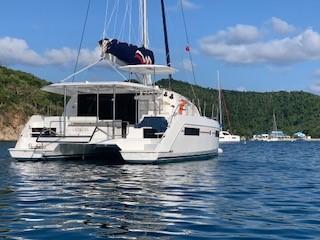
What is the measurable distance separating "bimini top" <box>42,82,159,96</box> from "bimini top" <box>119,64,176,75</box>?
3.79 ft

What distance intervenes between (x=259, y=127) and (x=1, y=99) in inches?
2939

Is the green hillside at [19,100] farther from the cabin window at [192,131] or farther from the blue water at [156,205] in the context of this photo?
the blue water at [156,205]

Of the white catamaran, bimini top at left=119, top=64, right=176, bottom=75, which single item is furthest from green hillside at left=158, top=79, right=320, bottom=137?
the white catamaran

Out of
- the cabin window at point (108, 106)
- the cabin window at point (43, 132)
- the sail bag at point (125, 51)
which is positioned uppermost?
the sail bag at point (125, 51)

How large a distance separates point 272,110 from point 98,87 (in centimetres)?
14874

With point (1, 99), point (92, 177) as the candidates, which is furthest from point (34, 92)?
point (92, 177)

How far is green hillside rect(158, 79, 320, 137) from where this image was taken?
16012cm

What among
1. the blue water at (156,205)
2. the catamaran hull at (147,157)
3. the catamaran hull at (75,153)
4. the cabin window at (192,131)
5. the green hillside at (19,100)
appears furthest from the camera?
the green hillside at (19,100)

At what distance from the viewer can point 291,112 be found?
17388cm

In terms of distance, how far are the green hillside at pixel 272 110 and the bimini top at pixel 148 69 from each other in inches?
4842

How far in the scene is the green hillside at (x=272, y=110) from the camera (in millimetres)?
160125

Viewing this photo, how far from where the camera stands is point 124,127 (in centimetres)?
2644

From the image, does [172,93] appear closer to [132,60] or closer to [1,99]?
[132,60]

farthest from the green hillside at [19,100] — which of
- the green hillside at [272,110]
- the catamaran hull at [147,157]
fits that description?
the catamaran hull at [147,157]
